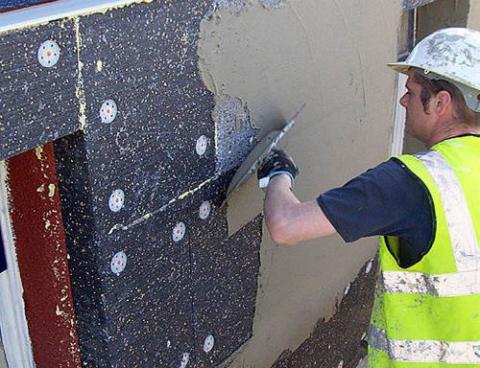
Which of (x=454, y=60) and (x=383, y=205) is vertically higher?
(x=454, y=60)

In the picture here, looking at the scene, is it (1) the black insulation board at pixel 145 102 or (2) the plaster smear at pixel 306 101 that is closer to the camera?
(1) the black insulation board at pixel 145 102

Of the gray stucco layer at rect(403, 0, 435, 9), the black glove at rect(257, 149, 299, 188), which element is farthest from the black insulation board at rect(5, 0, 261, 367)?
the gray stucco layer at rect(403, 0, 435, 9)

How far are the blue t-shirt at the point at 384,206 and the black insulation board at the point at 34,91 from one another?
868 mm

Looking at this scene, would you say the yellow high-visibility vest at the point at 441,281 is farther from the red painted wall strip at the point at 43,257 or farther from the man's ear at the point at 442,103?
the red painted wall strip at the point at 43,257

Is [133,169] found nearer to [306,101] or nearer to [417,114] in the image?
[417,114]

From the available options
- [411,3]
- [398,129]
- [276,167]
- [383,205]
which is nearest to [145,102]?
[276,167]

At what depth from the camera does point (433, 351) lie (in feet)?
8.01

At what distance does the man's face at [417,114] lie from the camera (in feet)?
8.02

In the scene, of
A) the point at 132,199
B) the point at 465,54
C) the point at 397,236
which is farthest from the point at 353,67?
the point at 132,199

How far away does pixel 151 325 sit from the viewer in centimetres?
245

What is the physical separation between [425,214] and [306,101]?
1.07 m

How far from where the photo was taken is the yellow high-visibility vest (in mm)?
2197

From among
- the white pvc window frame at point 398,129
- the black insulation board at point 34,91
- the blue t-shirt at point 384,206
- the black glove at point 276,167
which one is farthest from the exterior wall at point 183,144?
the white pvc window frame at point 398,129

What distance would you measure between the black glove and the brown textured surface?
1.30 metres
